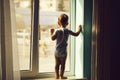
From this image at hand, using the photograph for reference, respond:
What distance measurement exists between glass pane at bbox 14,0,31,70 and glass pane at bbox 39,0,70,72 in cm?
13

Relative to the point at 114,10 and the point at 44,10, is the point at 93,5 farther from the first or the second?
the point at 44,10

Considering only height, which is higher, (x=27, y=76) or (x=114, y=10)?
(x=114, y=10)

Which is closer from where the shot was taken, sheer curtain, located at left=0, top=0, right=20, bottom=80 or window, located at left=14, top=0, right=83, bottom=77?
sheer curtain, located at left=0, top=0, right=20, bottom=80

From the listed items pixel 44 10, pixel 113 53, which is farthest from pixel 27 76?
pixel 113 53

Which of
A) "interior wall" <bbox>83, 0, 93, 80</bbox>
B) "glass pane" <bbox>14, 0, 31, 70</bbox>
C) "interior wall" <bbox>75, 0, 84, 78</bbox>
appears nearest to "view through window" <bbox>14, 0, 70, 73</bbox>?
"glass pane" <bbox>14, 0, 31, 70</bbox>

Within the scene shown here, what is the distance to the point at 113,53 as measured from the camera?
2770 mm

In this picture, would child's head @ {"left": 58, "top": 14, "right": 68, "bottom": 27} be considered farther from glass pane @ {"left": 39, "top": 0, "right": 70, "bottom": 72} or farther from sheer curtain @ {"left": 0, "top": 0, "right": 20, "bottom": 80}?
sheer curtain @ {"left": 0, "top": 0, "right": 20, "bottom": 80}

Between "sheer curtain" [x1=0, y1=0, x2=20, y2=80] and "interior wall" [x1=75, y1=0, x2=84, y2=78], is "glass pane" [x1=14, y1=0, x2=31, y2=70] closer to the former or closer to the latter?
"sheer curtain" [x1=0, y1=0, x2=20, y2=80]

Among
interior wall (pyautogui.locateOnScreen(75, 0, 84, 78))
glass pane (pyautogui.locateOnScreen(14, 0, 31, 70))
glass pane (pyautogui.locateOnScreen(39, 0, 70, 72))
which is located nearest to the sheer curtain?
glass pane (pyautogui.locateOnScreen(14, 0, 31, 70))

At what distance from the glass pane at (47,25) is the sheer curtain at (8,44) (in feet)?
1.27

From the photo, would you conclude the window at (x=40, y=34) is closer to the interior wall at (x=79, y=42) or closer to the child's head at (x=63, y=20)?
the interior wall at (x=79, y=42)

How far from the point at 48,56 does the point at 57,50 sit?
15 cm

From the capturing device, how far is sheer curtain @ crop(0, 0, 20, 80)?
8.05 ft

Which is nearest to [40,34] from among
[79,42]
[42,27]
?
[42,27]
